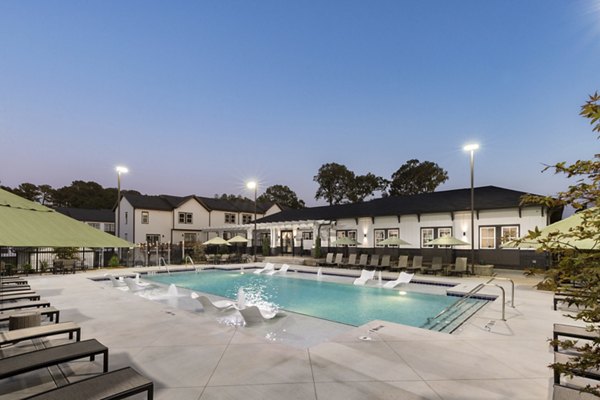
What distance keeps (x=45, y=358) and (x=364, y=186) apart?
195 feet

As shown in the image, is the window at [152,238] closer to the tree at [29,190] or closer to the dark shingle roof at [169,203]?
the dark shingle roof at [169,203]

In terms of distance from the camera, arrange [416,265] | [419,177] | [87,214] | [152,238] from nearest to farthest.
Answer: [416,265] < [152,238] < [87,214] < [419,177]

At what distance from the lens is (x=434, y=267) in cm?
1792

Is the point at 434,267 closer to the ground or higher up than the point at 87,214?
closer to the ground

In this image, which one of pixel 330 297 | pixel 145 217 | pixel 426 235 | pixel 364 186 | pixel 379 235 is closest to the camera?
pixel 330 297

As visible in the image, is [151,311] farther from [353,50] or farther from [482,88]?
[482,88]

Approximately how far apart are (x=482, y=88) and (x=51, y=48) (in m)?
34.9

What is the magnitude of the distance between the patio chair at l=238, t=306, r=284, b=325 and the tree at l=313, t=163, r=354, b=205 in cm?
5283

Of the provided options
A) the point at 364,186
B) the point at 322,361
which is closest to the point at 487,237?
the point at 322,361

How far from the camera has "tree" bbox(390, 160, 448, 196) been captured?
2211 inches

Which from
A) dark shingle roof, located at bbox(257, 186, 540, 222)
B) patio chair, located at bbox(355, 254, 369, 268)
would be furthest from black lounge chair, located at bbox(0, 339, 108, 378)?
dark shingle roof, located at bbox(257, 186, 540, 222)

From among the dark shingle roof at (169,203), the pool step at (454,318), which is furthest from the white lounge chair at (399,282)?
the dark shingle roof at (169,203)

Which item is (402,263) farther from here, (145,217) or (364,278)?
(145,217)

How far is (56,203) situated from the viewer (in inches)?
2776
